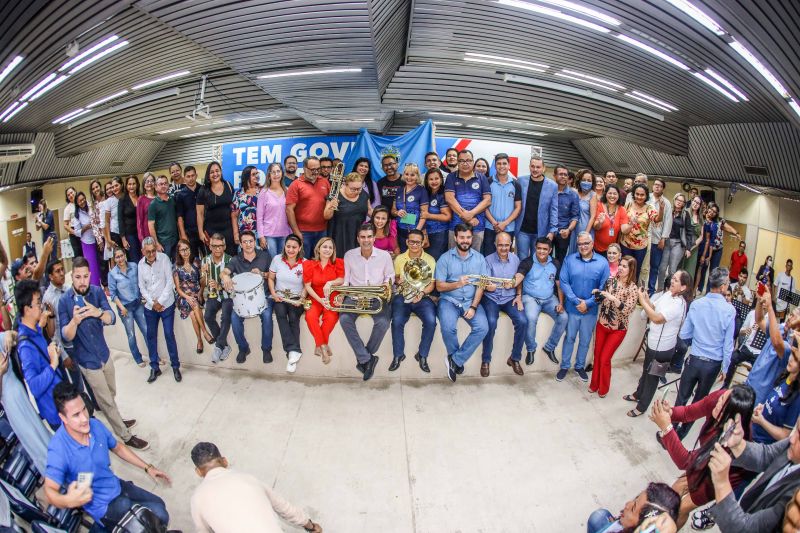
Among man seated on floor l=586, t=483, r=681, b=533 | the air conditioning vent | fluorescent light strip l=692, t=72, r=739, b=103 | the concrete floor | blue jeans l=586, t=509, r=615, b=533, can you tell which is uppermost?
fluorescent light strip l=692, t=72, r=739, b=103

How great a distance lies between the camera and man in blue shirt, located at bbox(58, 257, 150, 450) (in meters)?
4.02

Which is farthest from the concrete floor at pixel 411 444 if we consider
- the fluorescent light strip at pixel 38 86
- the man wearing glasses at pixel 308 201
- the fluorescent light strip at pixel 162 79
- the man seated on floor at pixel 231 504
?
the fluorescent light strip at pixel 162 79

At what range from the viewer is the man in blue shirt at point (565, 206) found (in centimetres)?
582

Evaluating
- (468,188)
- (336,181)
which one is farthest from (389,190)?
(468,188)

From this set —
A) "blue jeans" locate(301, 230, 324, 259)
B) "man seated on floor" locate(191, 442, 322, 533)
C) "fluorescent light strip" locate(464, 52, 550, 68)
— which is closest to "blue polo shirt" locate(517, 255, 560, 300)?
"blue jeans" locate(301, 230, 324, 259)

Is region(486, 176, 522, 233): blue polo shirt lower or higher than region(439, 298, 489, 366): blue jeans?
higher

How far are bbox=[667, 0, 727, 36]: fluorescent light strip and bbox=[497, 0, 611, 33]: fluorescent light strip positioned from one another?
4.23 feet

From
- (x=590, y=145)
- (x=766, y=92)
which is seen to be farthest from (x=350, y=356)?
(x=590, y=145)

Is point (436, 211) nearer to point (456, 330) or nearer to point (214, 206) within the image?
point (456, 330)

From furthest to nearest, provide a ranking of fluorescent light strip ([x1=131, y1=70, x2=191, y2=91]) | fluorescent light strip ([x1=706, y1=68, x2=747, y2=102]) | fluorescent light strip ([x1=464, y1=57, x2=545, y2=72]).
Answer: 1. fluorescent light strip ([x1=464, y1=57, x2=545, y2=72])
2. fluorescent light strip ([x1=131, y1=70, x2=191, y2=91])
3. fluorescent light strip ([x1=706, y1=68, x2=747, y2=102])

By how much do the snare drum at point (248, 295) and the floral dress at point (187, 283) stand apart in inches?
23.9

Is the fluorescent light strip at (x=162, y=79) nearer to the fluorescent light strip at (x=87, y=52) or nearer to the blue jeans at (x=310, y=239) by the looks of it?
the fluorescent light strip at (x=87, y=52)

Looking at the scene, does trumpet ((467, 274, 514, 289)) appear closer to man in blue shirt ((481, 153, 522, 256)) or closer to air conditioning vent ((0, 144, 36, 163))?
man in blue shirt ((481, 153, 522, 256))

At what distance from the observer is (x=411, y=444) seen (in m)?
4.29
